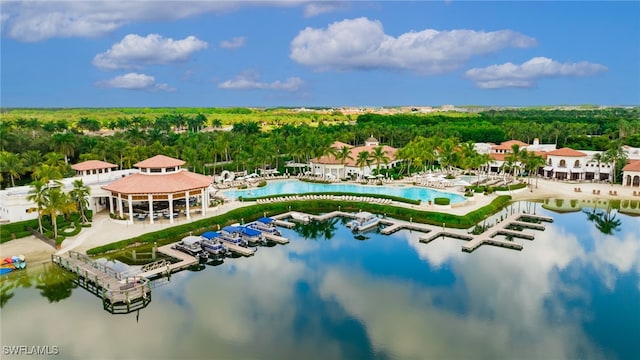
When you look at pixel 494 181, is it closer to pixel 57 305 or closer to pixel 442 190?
pixel 442 190

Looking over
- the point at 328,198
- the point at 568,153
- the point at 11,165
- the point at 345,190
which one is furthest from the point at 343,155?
the point at 11,165

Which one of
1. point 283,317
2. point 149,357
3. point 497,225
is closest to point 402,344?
point 283,317

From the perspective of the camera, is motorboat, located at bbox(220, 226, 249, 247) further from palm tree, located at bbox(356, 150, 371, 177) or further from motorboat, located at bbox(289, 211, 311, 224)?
palm tree, located at bbox(356, 150, 371, 177)

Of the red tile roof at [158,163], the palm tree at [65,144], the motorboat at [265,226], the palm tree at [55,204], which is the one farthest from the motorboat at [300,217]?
the palm tree at [65,144]

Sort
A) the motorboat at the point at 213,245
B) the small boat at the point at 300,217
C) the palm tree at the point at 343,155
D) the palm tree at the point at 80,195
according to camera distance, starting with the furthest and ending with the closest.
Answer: the palm tree at the point at 343,155
the small boat at the point at 300,217
the palm tree at the point at 80,195
the motorboat at the point at 213,245

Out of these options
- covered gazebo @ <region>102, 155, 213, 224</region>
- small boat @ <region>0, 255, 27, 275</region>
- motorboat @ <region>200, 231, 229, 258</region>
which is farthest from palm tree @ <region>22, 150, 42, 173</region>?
motorboat @ <region>200, 231, 229, 258</region>

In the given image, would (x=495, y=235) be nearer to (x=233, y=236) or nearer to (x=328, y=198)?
(x=328, y=198)

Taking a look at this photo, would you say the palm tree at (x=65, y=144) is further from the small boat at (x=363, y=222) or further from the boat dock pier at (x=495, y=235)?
the boat dock pier at (x=495, y=235)
